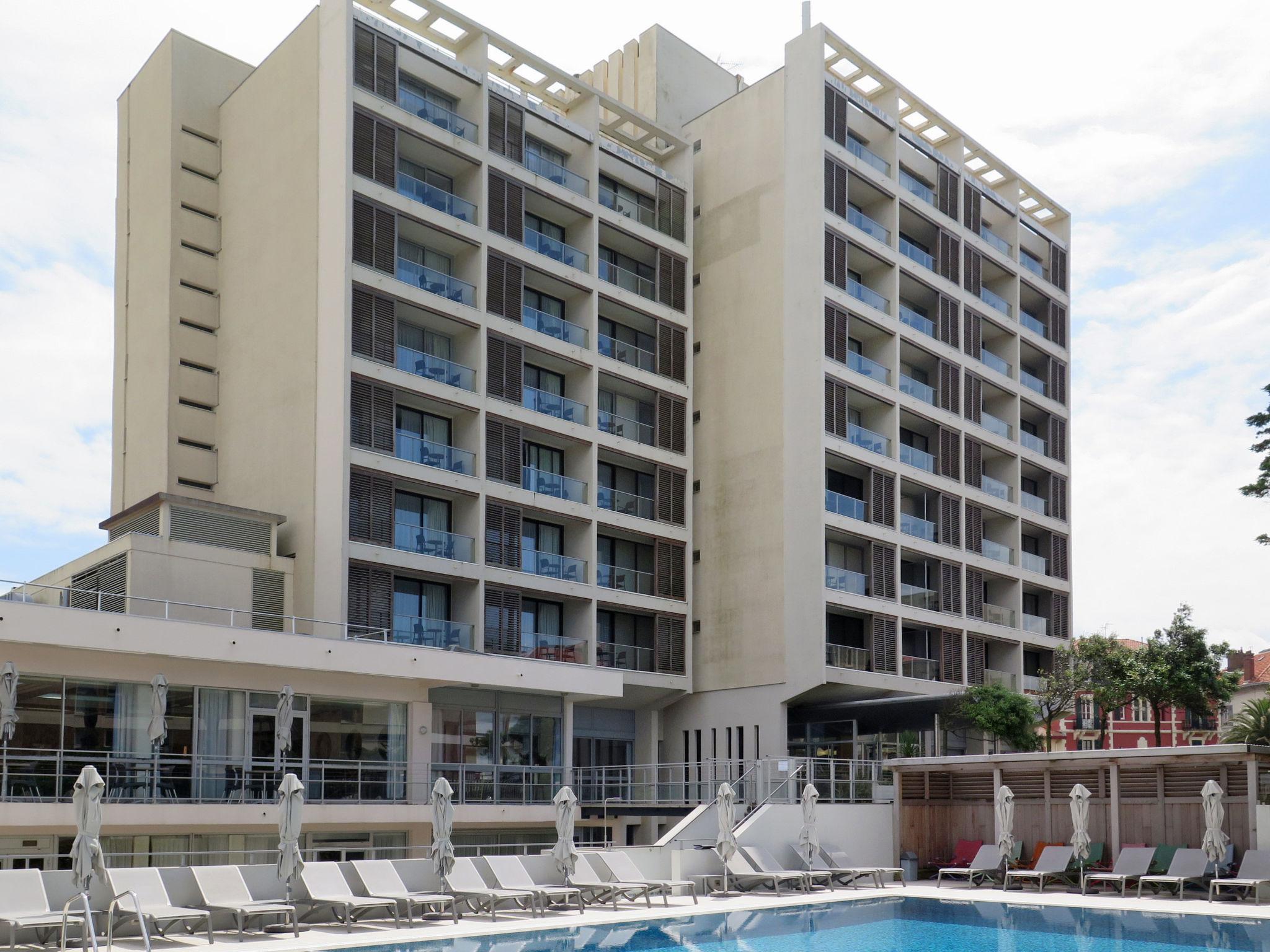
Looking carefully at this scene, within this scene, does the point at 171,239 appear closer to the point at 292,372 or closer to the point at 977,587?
the point at 292,372

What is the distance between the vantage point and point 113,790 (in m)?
24.2

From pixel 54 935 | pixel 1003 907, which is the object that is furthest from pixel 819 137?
pixel 54 935

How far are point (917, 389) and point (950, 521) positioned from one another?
14.8 ft

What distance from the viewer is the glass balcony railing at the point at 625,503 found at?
3978 centimetres

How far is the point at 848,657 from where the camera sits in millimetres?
40062

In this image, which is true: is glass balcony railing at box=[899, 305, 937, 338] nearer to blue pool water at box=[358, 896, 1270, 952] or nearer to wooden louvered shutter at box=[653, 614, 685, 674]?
wooden louvered shutter at box=[653, 614, 685, 674]

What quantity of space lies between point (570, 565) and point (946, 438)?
14.7 metres

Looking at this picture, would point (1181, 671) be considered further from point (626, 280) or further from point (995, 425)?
point (626, 280)

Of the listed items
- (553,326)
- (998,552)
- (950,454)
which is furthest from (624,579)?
(998,552)

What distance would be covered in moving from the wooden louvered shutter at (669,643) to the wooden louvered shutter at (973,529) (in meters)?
11.1

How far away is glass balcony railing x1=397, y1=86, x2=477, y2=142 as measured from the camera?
120 feet

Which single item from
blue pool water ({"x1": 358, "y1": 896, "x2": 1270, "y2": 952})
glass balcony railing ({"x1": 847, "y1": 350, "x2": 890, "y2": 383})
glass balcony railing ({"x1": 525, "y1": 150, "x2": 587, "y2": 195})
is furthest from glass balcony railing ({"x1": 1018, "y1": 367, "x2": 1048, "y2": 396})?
blue pool water ({"x1": 358, "y1": 896, "x2": 1270, "y2": 952})

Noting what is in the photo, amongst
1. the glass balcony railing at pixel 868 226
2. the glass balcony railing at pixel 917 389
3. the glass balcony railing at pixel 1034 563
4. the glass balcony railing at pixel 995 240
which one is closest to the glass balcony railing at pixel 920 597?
the glass balcony railing at pixel 1034 563

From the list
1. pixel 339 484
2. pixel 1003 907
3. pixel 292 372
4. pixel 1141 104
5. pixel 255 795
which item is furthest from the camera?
pixel 292 372
